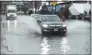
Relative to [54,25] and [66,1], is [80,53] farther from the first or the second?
[66,1]

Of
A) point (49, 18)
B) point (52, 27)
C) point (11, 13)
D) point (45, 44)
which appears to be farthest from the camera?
→ point (11, 13)

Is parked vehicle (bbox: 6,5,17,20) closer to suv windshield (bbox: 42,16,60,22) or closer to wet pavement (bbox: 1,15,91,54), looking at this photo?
suv windshield (bbox: 42,16,60,22)

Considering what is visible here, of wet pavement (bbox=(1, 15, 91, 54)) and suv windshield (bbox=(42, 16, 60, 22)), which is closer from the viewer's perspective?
wet pavement (bbox=(1, 15, 91, 54))

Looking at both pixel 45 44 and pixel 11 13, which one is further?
pixel 11 13

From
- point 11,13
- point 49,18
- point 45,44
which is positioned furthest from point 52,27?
point 11,13

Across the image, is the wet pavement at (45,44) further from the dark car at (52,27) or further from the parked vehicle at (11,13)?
the parked vehicle at (11,13)

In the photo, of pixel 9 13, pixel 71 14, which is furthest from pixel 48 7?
pixel 9 13

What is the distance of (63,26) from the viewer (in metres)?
22.2

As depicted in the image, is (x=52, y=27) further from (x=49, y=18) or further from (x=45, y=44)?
(x=45, y=44)

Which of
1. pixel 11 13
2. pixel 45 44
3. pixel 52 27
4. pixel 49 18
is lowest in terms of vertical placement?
pixel 11 13

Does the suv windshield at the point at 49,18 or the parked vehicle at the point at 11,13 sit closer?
the suv windshield at the point at 49,18

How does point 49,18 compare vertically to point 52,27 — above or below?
above

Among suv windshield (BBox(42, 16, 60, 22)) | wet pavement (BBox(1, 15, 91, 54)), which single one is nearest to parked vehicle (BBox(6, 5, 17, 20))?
suv windshield (BBox(42, 16, 60, 22))

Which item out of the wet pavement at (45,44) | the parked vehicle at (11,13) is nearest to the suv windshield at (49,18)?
the wet pavement at (45,44)
